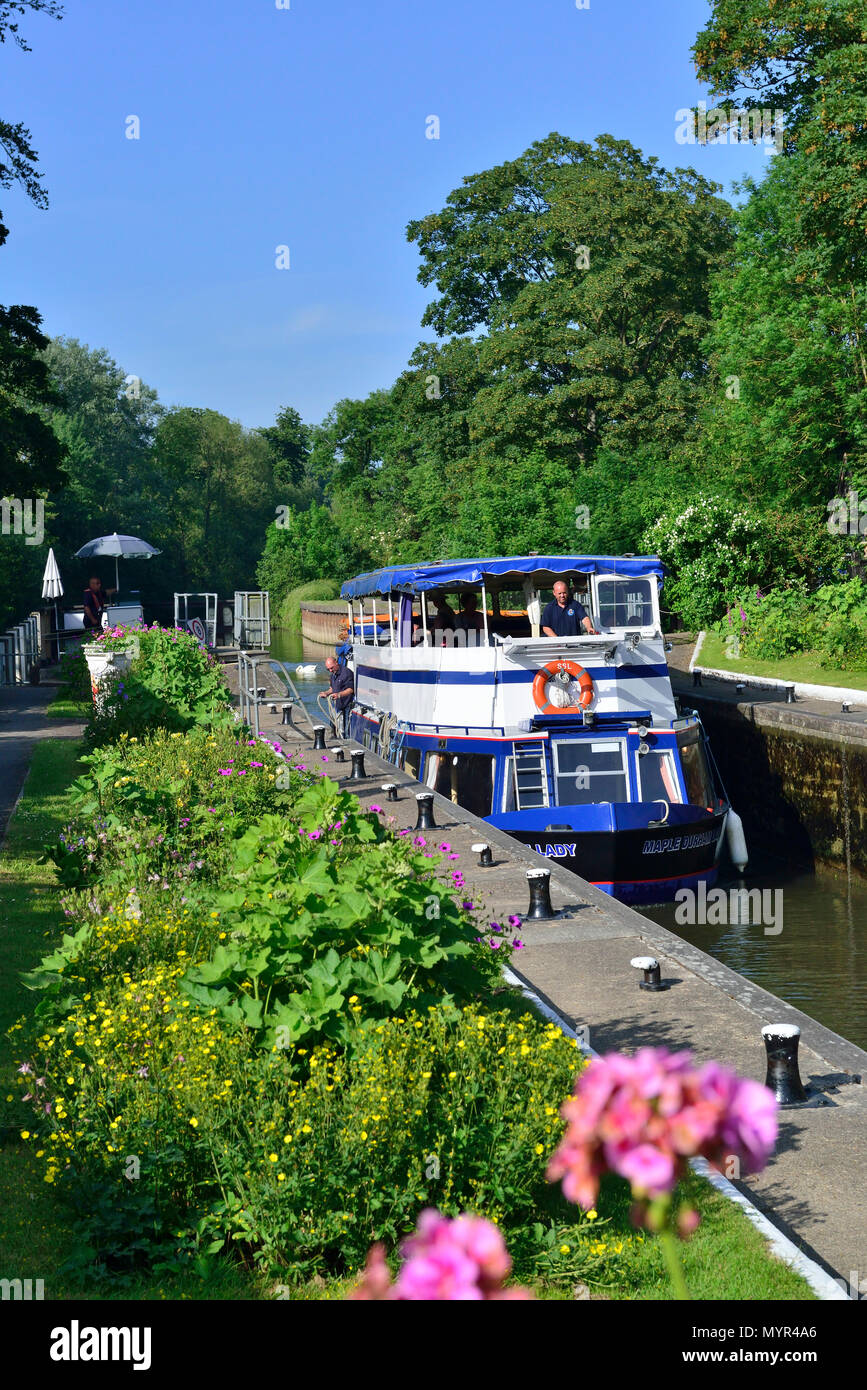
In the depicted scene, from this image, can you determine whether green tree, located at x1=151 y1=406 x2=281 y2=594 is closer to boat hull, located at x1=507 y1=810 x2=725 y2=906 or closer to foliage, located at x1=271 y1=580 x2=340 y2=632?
foliage, located at x1=271 y1=580 x2=340 y2=632

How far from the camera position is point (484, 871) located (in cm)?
A: 1368

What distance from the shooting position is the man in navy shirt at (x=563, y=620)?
1902 cm

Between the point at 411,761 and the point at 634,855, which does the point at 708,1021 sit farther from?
the point at 411,761

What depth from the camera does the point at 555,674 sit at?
18.0 m

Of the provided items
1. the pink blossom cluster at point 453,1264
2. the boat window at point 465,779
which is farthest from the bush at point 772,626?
the pink blossom cluster at point 453,1264

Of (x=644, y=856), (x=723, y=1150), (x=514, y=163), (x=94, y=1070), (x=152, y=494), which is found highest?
(x=514, y=163)

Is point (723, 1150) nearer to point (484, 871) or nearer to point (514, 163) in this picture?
point (484, 871)

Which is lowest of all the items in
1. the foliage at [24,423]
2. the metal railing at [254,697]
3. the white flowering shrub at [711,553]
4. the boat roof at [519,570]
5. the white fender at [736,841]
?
the white fender at [736,841]

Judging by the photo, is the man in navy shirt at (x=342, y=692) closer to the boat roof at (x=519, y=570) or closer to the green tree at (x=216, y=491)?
the boat roof at (x=519, y=570)

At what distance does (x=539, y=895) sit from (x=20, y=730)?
49.8 ft

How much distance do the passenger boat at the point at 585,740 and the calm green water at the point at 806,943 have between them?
99 cm

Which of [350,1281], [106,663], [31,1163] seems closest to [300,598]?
[106,663]
